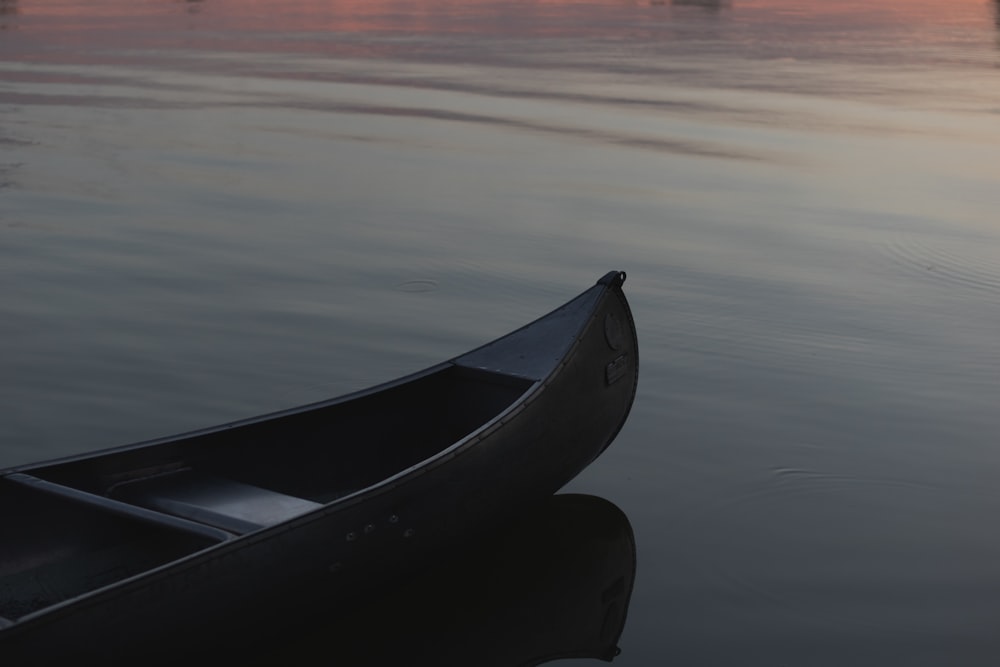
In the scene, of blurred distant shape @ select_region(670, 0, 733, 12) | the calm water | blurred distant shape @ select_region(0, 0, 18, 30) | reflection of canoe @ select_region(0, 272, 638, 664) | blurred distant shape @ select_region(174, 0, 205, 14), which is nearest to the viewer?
reflection of canoe @ select_region(0, 272, 638, 664)

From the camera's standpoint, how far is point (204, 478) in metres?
7.35

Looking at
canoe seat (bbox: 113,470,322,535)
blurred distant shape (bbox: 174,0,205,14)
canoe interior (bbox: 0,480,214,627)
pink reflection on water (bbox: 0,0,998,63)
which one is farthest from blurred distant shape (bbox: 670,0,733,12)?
canoe interior (bbox: 0,480,214,627)

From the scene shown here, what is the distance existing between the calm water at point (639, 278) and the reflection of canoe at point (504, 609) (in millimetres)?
210

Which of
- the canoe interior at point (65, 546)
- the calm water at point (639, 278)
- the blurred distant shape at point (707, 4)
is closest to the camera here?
the canoe interior at point (65, 546)

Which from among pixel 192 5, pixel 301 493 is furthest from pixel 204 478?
pixel 192 5

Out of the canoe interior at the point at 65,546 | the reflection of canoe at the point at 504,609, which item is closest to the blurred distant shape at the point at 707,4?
the reflection of canoe at the point at 504,609

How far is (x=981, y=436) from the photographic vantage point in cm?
954

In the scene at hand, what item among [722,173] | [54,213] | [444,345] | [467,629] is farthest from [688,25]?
[467,629]

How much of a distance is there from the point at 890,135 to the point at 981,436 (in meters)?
12.2

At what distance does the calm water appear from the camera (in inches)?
314

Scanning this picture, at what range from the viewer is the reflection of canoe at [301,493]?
5848mm

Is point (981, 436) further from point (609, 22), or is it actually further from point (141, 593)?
point (609, 22)

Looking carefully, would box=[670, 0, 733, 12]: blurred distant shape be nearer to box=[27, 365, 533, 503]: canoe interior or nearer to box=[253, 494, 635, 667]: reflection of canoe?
box=[27, 365, 533, 503]: canoe interior

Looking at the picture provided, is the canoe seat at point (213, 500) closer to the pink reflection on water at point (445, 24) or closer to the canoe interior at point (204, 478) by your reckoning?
the canoe interior at point (204, 478)
